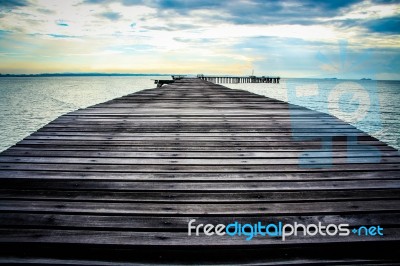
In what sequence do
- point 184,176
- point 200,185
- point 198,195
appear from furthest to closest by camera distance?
point 184,176
point 200,185
point 198,195

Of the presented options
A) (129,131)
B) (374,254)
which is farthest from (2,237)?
(129,131)

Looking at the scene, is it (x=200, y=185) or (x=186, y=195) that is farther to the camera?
(x=200, y=185)

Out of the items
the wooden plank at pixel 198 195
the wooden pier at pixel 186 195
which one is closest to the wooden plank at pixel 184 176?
A: the wooden pier at pixel 186 195

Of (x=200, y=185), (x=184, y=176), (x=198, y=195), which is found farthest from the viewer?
(x=184, y=176)

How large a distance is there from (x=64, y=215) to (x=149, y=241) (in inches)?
27.6

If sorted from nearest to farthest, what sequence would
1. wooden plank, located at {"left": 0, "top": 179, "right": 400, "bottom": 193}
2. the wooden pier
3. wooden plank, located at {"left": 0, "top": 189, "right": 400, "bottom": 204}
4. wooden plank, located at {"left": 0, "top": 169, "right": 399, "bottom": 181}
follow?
the wooden pier → wooden plank, located at {"left": 0, "top": 189, "right": 400, "bottom": 204} → wooden plank, located at {"left": 0, "top": 179, "right": 400, "bottom": 193} → wooden plank, located at {"left": 0, "top": 169, "right": 399, "bottom": 181}

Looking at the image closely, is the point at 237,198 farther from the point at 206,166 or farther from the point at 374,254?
the point at 374,254

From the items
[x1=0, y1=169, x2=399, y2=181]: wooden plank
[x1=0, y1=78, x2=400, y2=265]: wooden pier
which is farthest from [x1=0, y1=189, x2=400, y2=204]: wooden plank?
[x1=0, y1=169, x2=399, y2=181]: wooden plank

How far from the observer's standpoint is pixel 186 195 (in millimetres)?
2402

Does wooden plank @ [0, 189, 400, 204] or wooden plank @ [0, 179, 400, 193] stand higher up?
wooden plank @ [0, 179, 400, 193]

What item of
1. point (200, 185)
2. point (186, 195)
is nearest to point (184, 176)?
point (200, 185)

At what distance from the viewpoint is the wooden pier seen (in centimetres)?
178

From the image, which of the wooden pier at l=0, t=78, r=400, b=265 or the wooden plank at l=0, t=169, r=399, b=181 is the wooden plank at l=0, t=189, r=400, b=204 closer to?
the wooden pier at l=0, t=78, r=400, b=265

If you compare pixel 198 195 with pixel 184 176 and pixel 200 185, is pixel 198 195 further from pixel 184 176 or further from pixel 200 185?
pixel 184 176
